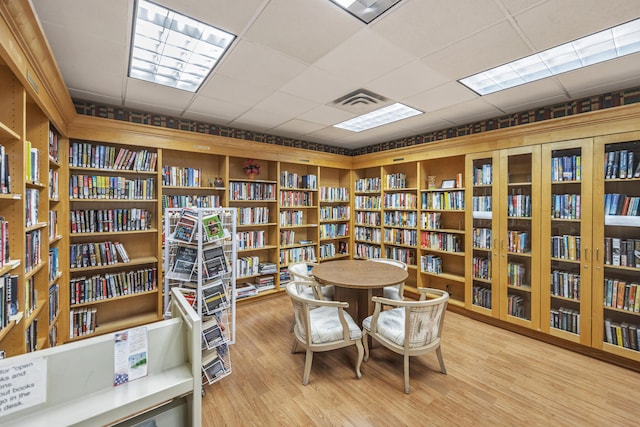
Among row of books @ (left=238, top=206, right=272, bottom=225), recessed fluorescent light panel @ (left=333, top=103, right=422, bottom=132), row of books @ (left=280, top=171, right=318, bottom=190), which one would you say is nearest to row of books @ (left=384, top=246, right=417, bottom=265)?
row of books @ (left=280, top=171, right=318, bottom=190)

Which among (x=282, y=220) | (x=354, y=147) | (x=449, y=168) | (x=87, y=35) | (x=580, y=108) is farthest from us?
(x=354, y=147)

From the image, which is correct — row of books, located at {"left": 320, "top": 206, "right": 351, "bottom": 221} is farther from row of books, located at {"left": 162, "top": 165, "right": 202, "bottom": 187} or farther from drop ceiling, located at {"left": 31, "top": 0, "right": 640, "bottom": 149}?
row of books, located at {"left": 162, "top": 165, "right": 202, "bottom": 187}

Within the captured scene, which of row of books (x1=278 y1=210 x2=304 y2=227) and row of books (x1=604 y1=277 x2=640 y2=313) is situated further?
row of books (x1=278 y1=210 x2=304 y2=227)

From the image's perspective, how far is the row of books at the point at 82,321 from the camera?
2898mm

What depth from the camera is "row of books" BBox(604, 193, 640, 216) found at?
100 inches

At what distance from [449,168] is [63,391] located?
4558 mm

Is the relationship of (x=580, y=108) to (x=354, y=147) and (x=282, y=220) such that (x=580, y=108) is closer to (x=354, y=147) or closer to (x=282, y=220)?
(x=354, y=147)

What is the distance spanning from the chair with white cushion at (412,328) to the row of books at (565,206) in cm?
176

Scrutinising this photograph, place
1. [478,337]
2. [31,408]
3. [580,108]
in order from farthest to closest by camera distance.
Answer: [478,337], [580,108], [31,408]

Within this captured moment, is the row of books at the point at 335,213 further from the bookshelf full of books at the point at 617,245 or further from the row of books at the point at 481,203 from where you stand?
the bookshelf full of books at the point at 617,245

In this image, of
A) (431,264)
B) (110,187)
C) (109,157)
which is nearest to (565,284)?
(431,264)

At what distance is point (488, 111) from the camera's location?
3.34 meters

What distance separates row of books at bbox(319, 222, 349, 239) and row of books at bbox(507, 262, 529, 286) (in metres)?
2.78

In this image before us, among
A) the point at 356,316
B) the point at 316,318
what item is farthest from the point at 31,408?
the point at 356,316
